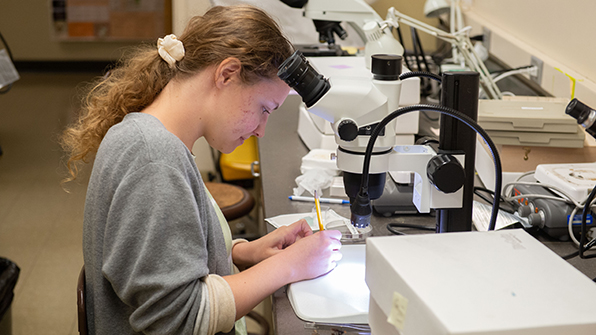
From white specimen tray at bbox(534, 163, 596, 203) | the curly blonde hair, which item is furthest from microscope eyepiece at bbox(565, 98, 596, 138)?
the curly blonde hair

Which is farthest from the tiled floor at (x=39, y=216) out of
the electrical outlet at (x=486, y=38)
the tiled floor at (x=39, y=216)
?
the electrical outlet at (x=486, y=38)

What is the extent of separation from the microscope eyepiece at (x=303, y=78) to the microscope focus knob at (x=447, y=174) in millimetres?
208

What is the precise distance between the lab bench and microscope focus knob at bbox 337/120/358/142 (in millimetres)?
296

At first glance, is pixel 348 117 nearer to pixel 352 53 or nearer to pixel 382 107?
pixel 382 107

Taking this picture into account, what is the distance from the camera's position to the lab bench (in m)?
0.87

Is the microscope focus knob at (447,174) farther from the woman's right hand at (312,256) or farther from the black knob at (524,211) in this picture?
the black knob at (524,211)

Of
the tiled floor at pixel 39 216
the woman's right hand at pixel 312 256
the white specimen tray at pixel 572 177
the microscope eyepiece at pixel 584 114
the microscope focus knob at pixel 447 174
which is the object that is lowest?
the tiled floor at pixel 39 216

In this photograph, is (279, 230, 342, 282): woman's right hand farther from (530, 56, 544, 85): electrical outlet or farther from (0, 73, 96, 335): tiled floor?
(530, 56, 544, 85): electrical outlet

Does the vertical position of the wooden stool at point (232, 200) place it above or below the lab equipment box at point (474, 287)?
below

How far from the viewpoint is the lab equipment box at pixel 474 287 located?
1.80 ft

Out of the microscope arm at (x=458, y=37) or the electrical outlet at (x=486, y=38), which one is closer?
the microscope arm at (x=458, y=37)

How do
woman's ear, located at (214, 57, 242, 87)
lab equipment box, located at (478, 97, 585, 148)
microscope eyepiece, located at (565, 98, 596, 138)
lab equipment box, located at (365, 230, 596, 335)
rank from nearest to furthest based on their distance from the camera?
lab equipment box, located at (365, 230, 596, 335), microscope eyepiece, located at (565, 98, 596, 138), woman's ear, located at (214, 57, 242, 87), lab equipment box, located at (478, 97, 585, 148)

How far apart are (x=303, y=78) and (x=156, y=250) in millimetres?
336

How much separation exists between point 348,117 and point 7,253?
2.37 meters
